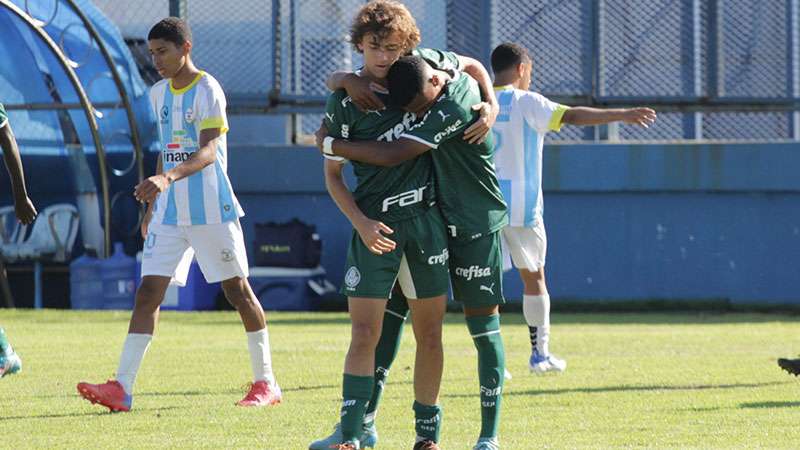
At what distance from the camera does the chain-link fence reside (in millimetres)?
19922

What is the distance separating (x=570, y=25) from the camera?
2025 centimetres

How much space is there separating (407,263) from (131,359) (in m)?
2.71

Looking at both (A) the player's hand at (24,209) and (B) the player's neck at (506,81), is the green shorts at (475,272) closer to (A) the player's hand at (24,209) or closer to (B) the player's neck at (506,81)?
(A) the player's hand at (24,209)

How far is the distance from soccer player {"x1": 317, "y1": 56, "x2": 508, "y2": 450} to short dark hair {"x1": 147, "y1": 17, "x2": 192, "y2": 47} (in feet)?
8.13

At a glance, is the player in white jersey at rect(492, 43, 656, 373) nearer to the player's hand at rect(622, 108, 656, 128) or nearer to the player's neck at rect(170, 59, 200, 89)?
the player's neck at rect(170, 59, 200, 89)

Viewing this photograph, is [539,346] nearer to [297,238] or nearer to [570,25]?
[297,238]

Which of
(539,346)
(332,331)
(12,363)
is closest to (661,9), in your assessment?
(332,331)

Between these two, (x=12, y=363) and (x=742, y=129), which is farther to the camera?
(x=742, y=129)

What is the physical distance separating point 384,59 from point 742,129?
14.4 meters

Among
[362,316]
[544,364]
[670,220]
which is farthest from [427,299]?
[670,220]

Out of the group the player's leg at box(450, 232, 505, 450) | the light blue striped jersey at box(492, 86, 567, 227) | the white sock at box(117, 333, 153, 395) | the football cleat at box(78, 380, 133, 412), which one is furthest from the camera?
the light blue striped jersey at box(492, 86, 567, 227)

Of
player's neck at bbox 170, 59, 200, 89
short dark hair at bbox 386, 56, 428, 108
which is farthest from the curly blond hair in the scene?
player's neck at bbox 170, 59, 200, 89

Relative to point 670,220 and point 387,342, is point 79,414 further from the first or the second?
point 670,220

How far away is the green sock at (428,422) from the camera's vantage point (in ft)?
22.5
